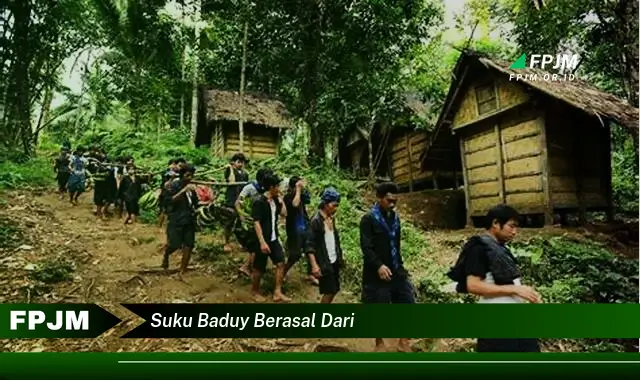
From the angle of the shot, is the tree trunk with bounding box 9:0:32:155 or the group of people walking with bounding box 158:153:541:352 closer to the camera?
the group of people walking with bounding box 158:153:541:352

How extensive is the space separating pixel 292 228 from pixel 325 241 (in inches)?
14.4

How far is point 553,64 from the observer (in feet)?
13.0

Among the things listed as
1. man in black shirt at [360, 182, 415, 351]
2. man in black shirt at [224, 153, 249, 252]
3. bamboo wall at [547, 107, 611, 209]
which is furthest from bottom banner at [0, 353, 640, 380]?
bamboo wall at [547, 107, 611, 209]

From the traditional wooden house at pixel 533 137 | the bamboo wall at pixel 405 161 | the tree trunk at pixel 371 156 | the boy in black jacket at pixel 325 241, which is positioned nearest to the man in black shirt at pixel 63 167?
the boy in black jacket at pixel 325 241

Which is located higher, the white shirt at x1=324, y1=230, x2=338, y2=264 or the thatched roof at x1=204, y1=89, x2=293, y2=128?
the thatched roof at x1=204, y1=89, x2=293, y2=128

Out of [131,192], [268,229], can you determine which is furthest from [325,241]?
[131,192]

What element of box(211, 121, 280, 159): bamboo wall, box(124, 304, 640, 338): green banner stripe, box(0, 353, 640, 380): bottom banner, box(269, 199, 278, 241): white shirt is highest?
box(211, 121, 280, 159): bamboo wall

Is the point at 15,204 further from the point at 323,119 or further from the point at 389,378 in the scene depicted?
the point at 389,378

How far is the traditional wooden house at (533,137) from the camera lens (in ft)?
13.7

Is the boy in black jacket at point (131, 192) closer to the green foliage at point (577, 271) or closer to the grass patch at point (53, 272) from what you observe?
the grass patch at point (53, 272)

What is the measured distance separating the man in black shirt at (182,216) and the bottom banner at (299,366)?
707mm

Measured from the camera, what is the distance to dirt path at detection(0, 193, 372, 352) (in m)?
3.40

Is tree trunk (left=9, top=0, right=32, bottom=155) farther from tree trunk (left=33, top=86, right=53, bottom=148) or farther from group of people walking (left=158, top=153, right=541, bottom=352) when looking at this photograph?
group of people walking (left=158, top=153, right=541, bottom=352)

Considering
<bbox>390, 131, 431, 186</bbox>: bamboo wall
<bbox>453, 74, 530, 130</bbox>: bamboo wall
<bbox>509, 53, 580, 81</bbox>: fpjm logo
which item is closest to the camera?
<bbox>509, 53, 580, 81</bbox>: fpjm logo
